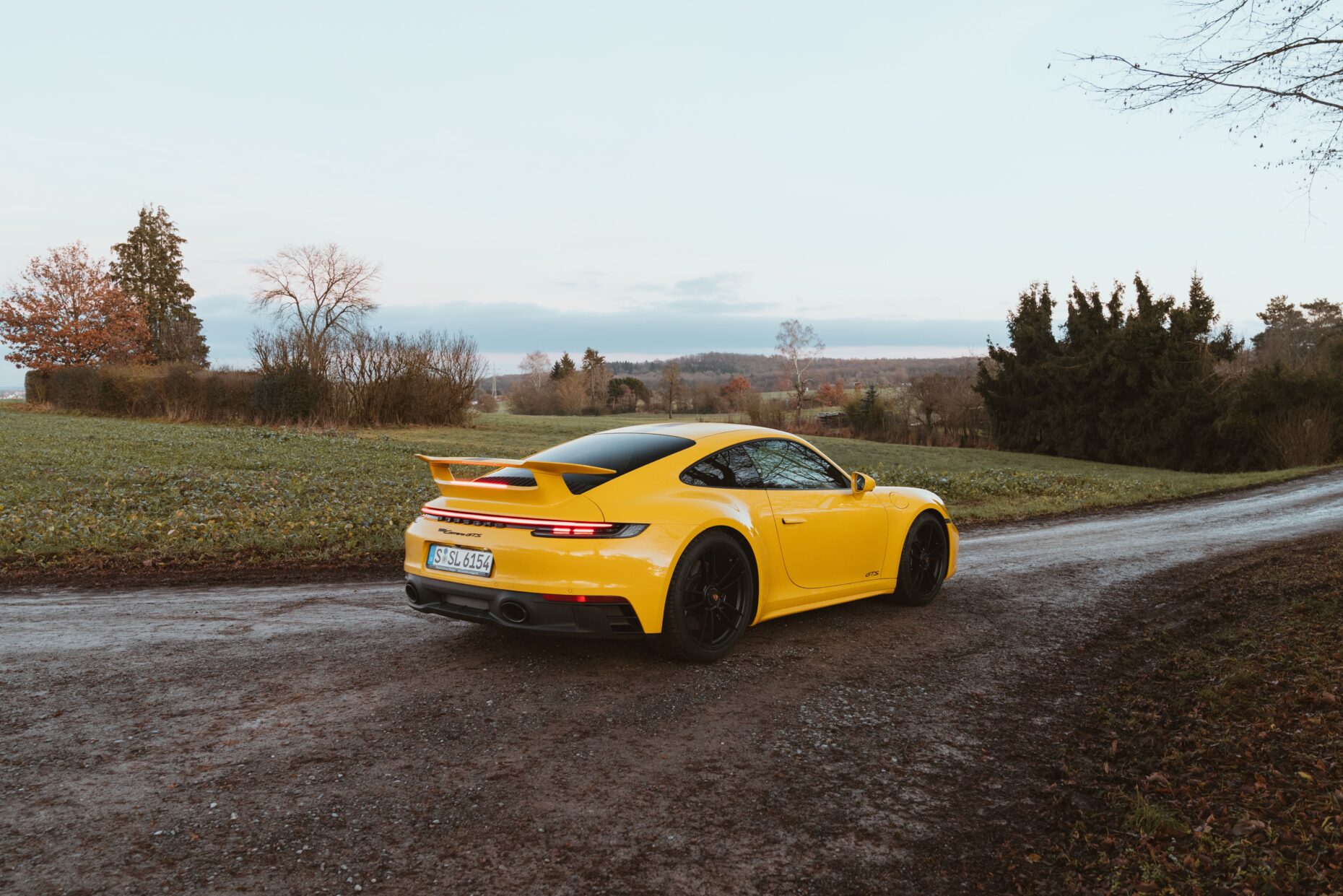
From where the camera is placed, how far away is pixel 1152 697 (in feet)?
15.9

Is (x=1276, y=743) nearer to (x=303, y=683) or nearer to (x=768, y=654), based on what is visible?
(x=768, y=654)

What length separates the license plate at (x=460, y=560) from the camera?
4.97 metres

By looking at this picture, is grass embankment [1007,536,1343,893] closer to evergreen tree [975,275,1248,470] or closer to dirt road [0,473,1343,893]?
dirt road [0,473,1343,893]

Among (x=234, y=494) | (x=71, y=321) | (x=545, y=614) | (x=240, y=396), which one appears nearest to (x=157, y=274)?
(x=71, y=321)

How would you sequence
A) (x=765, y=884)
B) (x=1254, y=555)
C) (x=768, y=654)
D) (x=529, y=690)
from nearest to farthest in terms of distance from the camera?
(x=765, y=884)
(x=529, y=690)
(x=768, y=654)
(x=1254, y=555)

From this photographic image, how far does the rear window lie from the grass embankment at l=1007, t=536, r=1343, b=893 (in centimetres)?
275

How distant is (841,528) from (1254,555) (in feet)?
20.5

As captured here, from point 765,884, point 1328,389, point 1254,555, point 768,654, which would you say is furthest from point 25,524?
point 1328,389

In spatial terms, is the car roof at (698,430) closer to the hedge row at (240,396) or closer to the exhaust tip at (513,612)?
the exhaust tip at (513,612)

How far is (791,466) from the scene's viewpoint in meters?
6.18

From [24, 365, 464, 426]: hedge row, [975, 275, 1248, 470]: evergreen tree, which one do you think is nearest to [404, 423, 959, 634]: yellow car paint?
[24, 365, 464, 426]: hedge row

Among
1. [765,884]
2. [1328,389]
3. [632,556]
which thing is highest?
[1328,389]

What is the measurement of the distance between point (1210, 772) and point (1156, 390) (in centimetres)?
4204

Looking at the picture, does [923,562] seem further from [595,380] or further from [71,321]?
[595,380]
